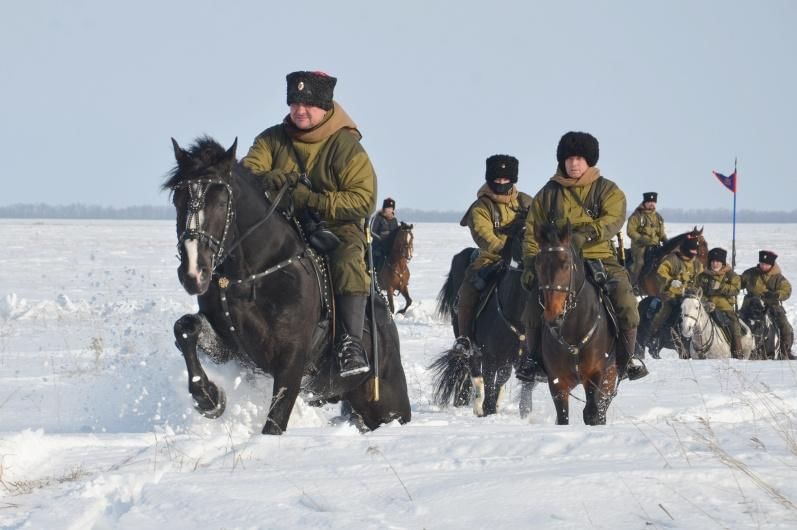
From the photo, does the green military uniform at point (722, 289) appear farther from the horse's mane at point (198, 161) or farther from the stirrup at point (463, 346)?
the horse's mane at point (198, 161)

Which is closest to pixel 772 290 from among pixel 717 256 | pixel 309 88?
pixel 717 256

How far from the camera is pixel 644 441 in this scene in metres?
4.94

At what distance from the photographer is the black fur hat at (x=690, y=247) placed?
61.1ft

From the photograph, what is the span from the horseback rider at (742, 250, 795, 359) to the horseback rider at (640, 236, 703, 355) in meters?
1.05

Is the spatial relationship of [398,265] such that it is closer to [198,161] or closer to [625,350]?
[625,350]

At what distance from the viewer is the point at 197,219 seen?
614 centimetres

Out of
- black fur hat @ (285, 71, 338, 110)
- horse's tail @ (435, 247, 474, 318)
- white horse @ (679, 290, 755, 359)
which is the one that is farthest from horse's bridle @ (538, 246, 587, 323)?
white horse @ (679, 290, 755, 359)

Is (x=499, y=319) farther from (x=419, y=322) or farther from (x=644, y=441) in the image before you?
(x=419, y=322)

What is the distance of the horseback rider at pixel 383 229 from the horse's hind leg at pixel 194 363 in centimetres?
1631

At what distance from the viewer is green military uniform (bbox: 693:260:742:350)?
18125 mm

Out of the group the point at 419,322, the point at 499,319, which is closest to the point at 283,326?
the point at 499,319

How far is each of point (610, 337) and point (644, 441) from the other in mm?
3983

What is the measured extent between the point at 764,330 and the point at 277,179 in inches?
529

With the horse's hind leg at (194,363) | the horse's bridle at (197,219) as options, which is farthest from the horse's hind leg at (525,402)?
the horse's bridle at (197,219)
